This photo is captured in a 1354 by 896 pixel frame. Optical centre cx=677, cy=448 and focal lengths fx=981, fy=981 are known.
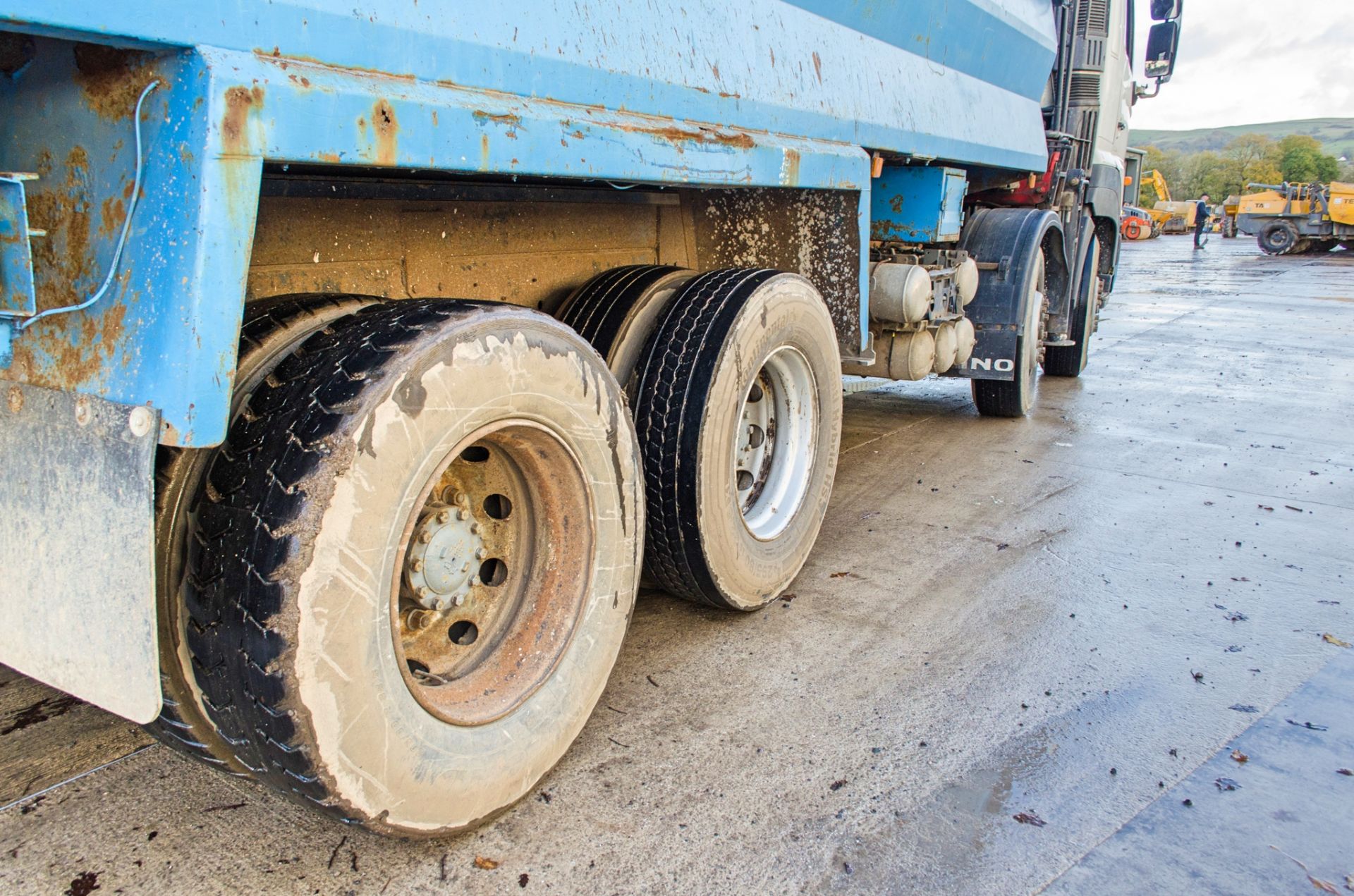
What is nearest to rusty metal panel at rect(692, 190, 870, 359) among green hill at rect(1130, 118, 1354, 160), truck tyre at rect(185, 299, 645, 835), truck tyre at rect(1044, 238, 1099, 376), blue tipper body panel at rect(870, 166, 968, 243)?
blue tipper body panel at rect(870, 166, 968, 243)

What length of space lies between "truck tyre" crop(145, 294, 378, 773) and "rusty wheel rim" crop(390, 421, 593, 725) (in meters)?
0.46

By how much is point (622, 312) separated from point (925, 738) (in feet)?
5.07

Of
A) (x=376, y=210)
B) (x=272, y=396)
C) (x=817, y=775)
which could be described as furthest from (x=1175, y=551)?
(x=272, y=396)

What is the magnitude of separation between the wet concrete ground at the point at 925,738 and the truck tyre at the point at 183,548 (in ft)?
1.07

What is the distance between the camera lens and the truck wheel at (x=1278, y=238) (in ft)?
94.2

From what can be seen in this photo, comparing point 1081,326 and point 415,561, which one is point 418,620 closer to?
point 415,561

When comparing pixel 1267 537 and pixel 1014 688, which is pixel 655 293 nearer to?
pixel 1014 688

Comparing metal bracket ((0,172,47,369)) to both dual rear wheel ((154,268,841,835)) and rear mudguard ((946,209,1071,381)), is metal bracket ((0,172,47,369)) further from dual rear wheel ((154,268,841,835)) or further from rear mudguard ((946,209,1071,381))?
rear mudguard ((946,209,1071,381))

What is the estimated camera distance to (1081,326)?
817 cm

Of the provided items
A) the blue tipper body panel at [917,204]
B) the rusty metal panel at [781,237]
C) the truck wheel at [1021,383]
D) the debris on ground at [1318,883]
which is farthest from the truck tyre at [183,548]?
the truck wheel at [1021,383]

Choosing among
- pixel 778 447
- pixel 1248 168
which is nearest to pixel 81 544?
pixel 778 447

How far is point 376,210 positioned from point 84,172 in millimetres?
1029

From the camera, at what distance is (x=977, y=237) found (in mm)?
6297

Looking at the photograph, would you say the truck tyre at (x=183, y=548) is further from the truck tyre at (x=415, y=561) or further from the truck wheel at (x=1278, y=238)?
the truck wheel at (x=1278, y=238)
